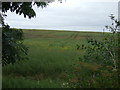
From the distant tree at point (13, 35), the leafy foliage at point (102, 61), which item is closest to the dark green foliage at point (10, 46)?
the distant tree at point (13, 35)

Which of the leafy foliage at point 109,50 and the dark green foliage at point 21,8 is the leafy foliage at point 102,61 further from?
the dark green foliage at point 21,8

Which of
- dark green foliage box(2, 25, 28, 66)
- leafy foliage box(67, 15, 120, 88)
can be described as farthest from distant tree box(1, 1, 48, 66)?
leafy foliage box(67, 15, 120, 88)

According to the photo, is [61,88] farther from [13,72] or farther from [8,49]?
[13,72]

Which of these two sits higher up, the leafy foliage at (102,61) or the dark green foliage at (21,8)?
the dark green foliage at (21,8)

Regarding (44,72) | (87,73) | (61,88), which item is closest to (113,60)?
(87,73)

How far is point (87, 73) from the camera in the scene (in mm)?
11453

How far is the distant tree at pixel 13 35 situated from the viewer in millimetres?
9617

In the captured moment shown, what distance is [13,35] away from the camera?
32.6 ft

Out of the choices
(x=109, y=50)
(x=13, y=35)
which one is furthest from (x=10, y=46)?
(x=109, y=50)

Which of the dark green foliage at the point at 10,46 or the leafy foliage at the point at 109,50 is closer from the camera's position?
the dark green foliage at the point at 10,46

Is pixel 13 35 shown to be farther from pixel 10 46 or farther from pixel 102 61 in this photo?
pixel 102 61

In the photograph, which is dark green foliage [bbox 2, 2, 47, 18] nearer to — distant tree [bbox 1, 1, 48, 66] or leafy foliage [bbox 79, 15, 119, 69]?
distant tree [bbox 1, 1, 48, 66]

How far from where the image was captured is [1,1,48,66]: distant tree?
31.6 feet

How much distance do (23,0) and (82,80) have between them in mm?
3000
